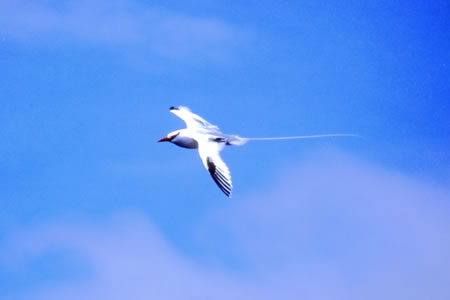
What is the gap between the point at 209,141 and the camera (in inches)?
146

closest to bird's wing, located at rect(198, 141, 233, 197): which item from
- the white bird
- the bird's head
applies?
the white bird

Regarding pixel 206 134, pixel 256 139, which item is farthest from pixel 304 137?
pixel 206 134

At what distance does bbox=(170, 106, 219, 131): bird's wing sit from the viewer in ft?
13.5

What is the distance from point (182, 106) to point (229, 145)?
3.20 feet

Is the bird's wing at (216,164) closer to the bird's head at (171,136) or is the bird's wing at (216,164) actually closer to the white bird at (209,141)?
the white bird at (209,141)

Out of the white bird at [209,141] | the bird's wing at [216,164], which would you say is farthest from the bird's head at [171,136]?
the bird's wing at [216,164]

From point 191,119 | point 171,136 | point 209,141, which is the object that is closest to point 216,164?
point 209,141

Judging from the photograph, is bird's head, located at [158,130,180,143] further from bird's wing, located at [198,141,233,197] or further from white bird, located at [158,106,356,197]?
bird's wing, located at [198,141,233,197]

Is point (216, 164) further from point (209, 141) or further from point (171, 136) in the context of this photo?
point (171, 136)

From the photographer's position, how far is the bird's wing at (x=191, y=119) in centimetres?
412

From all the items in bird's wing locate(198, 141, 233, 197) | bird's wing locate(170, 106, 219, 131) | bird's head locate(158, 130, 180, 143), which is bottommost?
bird's wing locate(198, 141, 233, 197)

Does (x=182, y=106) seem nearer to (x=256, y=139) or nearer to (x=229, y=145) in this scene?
(x=229, y=145)

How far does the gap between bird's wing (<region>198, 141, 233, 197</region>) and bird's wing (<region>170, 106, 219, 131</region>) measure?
41 centimetres

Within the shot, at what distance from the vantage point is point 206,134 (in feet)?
12.6
